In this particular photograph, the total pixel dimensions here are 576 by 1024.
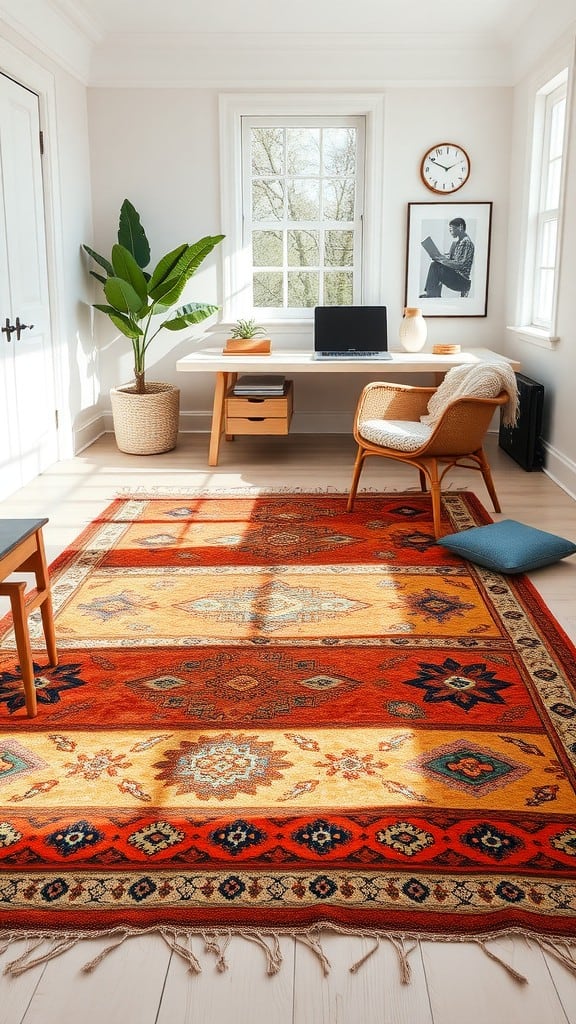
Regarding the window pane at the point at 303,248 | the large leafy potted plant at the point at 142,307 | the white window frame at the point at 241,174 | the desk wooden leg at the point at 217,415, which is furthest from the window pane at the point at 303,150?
the desk wooden leg at the point at 217,415

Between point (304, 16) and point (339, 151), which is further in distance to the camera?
point (339, 151)

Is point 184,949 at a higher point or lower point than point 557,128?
lower

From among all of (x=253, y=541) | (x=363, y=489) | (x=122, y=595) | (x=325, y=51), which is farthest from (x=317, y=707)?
(x=325, y=51)

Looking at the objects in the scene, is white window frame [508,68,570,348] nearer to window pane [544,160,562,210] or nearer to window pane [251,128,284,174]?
window pane [544,160,562,210]

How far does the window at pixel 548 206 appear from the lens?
536 centimetres

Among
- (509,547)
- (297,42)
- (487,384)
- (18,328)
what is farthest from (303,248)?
(509,547)

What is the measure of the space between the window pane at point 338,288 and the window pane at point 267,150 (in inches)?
31.4

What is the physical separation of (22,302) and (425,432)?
2.32 metres

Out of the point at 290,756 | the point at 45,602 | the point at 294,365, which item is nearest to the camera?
the point at 290,756

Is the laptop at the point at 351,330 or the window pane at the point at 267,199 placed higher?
the window pane at the point at 267,199

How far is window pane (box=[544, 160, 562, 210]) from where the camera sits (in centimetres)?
537

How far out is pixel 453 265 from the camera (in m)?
6.27

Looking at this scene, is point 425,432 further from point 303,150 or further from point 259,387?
point 303,150

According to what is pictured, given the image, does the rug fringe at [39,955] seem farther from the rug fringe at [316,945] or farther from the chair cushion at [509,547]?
the chair cushion at [509,547]
